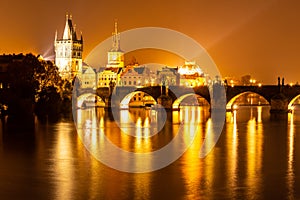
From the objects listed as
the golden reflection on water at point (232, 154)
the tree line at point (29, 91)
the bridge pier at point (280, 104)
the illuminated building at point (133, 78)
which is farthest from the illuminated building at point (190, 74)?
the golden reflection on water at point (232, 154)

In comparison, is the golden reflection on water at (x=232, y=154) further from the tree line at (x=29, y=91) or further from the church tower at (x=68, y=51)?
the church tower at (x=68, y=51)

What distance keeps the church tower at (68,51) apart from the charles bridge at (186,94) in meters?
25.2

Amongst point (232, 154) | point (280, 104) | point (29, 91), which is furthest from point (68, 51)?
point (232, 154)

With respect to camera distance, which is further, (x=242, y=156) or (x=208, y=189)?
(x=242, y=156)

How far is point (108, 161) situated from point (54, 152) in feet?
10.00

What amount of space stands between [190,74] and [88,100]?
3067cm

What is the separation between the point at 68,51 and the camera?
9638 cm

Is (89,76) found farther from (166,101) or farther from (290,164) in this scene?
(290,164)

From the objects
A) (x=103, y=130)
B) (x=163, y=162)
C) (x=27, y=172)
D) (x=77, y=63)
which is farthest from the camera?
(x=77, y=63)

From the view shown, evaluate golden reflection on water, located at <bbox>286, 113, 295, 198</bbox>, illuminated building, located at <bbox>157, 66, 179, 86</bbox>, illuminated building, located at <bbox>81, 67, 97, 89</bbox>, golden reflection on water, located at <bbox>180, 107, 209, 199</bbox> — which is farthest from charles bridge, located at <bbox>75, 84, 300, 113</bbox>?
golden reflection on water, located at <bbox>180, 107, 209, 199</bbox>

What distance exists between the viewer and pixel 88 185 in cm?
1680

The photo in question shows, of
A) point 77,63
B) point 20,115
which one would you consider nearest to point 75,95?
point 20,115

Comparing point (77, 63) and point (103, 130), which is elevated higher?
point (77, 63)

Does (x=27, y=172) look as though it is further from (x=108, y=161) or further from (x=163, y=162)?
(x=163, y=162)
